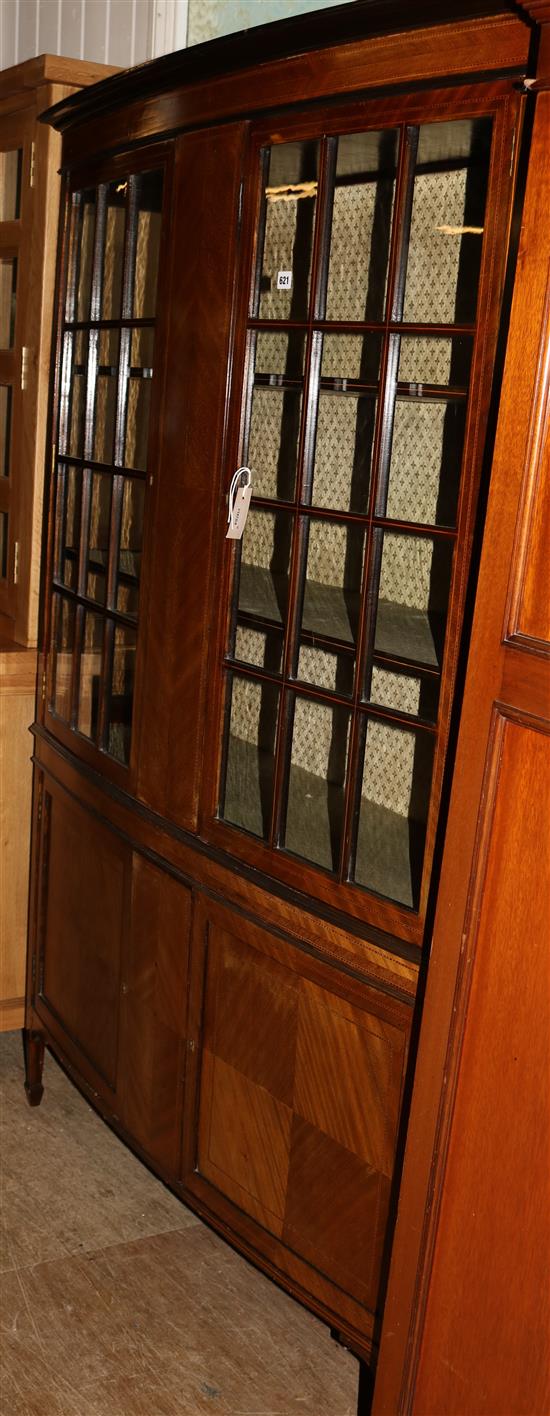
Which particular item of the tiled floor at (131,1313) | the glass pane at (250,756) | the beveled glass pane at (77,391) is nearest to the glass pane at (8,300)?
the beveled glass pane at (77,391)

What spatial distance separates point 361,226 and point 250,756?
2.73 ft

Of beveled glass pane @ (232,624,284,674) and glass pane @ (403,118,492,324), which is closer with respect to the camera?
glass pane @ (403,118,492,324)

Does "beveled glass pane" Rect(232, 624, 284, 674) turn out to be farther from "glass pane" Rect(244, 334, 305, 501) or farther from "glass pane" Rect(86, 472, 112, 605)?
"glass pane" Rect(86, 472, 112, 605)

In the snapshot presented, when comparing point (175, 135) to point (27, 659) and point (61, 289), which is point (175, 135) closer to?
point (61, 289)

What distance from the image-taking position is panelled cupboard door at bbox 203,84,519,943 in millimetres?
1677

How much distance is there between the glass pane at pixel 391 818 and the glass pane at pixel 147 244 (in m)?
0.93

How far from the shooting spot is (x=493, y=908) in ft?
5.20

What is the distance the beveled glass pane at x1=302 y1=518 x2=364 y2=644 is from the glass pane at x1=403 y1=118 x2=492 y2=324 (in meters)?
0.33

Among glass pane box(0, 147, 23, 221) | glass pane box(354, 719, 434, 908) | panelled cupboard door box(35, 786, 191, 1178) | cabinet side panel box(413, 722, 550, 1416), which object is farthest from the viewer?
glass pane box(0, 147, 23, 221)

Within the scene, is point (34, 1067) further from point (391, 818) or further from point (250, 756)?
point (391, 818)

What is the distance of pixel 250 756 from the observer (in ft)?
7.02

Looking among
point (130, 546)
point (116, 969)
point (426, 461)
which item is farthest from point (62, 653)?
point (426, 461)

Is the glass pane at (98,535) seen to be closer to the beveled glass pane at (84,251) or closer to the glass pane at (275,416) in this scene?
the beveled glass pane at (84,251)

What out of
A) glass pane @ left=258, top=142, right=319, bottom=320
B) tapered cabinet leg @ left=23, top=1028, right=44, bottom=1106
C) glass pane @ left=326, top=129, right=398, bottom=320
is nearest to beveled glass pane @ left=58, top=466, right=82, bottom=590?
glass pane @ left=258, top=142, right=319, bottom=320
